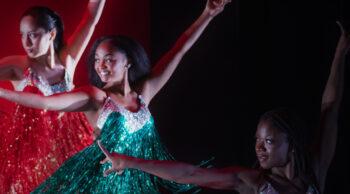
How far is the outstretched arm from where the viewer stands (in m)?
1.83

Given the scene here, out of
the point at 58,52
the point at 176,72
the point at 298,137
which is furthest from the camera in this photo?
the point at 176,72

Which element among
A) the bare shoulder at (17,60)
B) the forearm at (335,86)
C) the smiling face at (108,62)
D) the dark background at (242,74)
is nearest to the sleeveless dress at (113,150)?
the smiling face at (108,62)

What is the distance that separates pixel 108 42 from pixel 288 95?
117cm

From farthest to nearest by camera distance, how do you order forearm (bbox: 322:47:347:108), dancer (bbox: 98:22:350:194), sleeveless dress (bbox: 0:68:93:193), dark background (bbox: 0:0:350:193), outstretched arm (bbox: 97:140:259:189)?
dark background (bbox: 0:0:350:193) < forearm (bbox: 322:47:347:108) < sleeveless dress (bbox: 0:68:93:193) < dancer (bbox: 98:22:350:194) < outstretched arm (bbox: 97:140:259:189)

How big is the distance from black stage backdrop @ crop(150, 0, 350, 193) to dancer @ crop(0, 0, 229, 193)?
1.44ft

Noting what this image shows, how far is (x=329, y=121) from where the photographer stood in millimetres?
2439

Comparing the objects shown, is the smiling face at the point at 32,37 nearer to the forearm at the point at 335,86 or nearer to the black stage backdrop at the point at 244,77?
the black stage backdrop at the point at 244,77

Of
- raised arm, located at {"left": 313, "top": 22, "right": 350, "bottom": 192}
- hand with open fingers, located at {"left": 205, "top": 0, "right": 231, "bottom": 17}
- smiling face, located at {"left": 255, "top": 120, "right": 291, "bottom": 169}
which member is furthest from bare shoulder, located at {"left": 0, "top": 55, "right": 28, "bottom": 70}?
raised arm, located at {"left": 313, "top": 22, "right": 350, "bottom": 192}

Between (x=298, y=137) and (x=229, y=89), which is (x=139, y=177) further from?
(x=229, y=89)

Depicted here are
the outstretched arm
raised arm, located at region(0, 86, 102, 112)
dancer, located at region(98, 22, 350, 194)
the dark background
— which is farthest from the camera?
the dark background

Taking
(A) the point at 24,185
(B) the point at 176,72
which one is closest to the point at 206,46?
(B) the point at 176,72

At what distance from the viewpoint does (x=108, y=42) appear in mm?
2281

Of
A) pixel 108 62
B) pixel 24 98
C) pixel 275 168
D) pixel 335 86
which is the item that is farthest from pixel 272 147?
pixel 24 98

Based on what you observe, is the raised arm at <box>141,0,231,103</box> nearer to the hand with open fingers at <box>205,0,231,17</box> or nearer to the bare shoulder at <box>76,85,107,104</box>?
the hand with open fingers at <box>205,0,231,17</box>
